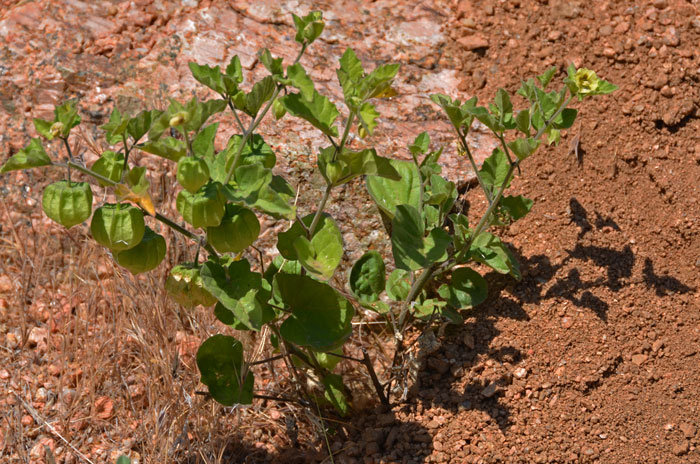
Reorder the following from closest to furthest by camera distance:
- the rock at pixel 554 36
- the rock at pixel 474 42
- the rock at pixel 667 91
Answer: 1. the rock at pixel 667 91
2. the rock at pixel 554 36
3. the rock at pixel 474 42

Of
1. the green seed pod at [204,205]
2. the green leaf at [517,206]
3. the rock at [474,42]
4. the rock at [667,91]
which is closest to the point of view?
the green seed pod at [204,205]

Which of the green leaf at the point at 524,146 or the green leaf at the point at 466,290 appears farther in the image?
the green leaf at the point at 466,290

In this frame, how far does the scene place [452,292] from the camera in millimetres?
2305

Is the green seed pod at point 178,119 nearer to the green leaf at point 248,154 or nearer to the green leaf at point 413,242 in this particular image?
the green leaf at point 248,154

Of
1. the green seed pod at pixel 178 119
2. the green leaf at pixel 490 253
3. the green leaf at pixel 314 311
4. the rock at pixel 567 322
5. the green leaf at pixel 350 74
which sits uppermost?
the green leaf at pixel 350 74

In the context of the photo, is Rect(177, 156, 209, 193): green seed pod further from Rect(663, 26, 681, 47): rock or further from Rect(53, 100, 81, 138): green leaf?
Rect(663, 26, 681, 47): rock

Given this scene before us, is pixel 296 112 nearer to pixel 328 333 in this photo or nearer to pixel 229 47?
pixel 328 333

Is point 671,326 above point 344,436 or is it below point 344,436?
above

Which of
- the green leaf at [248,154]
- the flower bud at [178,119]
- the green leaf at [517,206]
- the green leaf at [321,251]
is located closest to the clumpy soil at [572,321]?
the green leaf at [517,206]

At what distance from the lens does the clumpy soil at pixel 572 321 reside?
2.21 meters

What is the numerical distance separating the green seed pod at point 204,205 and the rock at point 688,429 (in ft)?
4.75

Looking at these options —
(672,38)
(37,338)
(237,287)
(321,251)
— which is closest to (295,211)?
(321,251)

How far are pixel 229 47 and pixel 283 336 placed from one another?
167cm

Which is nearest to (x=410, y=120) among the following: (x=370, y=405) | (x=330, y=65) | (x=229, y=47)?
(x=330, y=65)
